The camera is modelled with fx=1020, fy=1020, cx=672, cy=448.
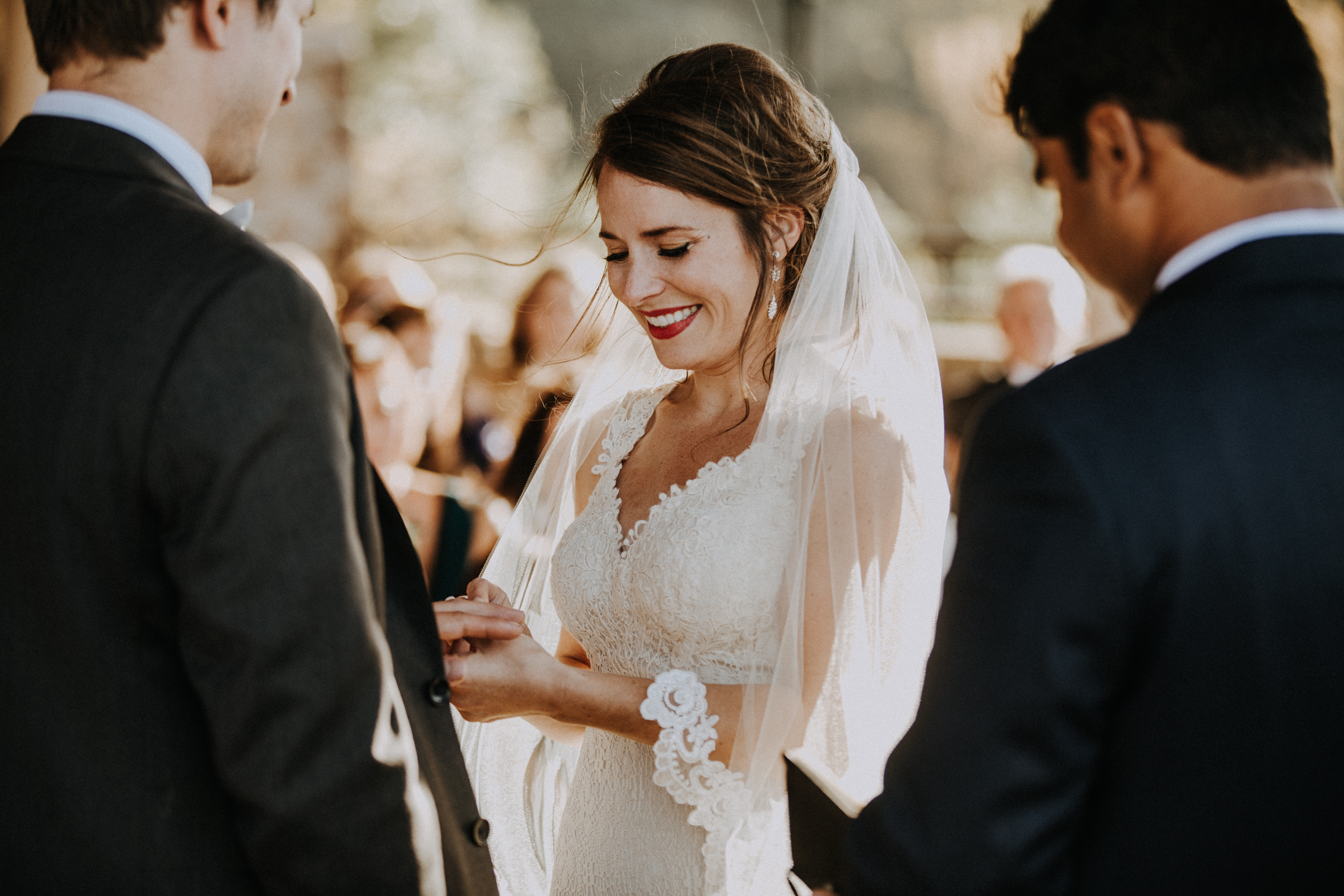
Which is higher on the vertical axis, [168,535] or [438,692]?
[168,535]

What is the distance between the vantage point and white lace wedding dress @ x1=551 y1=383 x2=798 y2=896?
2010 millimetres

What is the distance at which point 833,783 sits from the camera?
1.57 metres

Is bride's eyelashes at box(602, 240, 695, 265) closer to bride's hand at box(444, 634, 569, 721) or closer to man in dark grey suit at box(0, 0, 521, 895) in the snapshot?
bride's hand at box(444, 634, 569, 721)

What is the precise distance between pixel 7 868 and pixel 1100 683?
1238 mm

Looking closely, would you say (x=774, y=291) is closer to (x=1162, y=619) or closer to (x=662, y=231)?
(x=662, y=231)

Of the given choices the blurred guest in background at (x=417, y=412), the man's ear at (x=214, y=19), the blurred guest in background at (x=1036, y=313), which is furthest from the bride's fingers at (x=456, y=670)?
the blurred guest in background at (x=1036, y=313)

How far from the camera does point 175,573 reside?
111 cm

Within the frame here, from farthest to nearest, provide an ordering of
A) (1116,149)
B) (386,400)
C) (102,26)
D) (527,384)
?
1. (527,384)
2. (386,400)
3. (102,26)
4. (1116,149)

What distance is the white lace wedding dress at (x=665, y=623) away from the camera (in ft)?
6.59

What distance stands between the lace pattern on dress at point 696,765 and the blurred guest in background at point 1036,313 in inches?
124

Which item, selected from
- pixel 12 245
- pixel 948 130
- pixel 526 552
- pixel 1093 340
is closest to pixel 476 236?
pixel 948 130

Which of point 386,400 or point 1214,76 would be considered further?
point 386,400

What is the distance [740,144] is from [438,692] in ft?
4.24

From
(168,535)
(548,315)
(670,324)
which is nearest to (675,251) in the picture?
(670,324)
